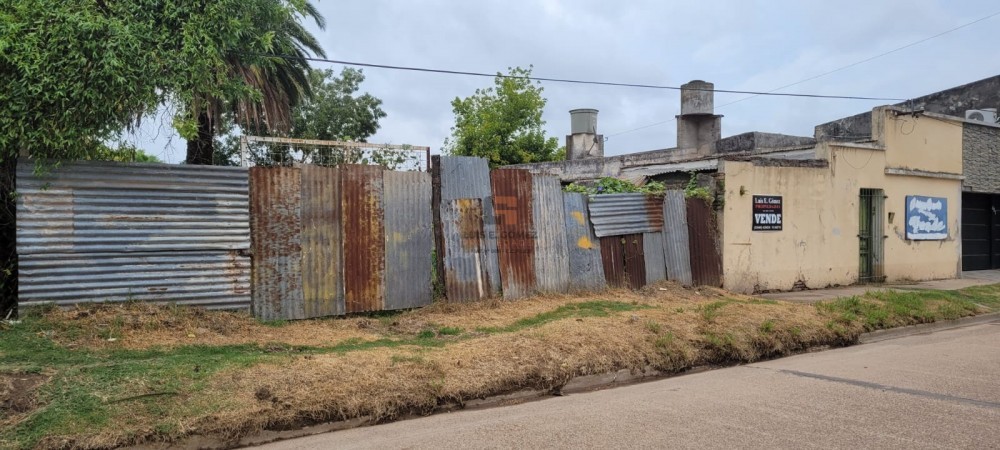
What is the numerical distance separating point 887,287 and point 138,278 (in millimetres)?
16037

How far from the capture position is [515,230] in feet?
35.4

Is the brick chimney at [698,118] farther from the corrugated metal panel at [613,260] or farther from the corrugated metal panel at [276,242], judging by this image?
the corrugated metal panel at [276,242]

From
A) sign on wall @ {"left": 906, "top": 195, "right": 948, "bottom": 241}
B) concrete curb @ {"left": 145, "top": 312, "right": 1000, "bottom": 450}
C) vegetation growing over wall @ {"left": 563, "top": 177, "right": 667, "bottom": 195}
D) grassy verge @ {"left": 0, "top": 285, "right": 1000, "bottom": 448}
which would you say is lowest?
concrete curb @ {"left": 145, "top": 312, "right": 1000, "bottom": 450}

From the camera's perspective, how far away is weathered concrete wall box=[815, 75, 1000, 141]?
62.5 feet

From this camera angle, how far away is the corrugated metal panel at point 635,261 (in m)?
12.2

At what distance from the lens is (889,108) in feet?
54.1

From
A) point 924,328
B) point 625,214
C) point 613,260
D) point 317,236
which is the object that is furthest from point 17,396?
point 924,328

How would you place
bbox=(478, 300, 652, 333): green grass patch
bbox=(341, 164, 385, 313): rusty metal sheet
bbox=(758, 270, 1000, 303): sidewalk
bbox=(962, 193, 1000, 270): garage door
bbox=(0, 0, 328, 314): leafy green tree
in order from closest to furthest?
bbox=(0, 0, 328, 314): leafy green tree → bbox=(478, 300, 652, 333): green grass patch → bbox=(341, 164, 385, 313): rusty metal sheet → bbox=(758, 270, 1000, 303): sidewalk → bbox=(962, 193, 1000, 270): garage door

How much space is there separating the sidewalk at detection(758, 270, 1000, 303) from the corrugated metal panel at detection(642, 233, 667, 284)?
2.57m

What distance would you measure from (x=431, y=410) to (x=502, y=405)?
0.77m

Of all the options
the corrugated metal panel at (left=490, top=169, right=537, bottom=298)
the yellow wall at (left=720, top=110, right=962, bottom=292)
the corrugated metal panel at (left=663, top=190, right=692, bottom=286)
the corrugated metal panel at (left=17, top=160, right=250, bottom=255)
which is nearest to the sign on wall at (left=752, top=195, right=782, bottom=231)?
the yellow wall at (left=720, top=110, right=962, bottom=292)

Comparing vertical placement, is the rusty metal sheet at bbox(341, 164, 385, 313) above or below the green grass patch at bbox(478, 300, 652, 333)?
above

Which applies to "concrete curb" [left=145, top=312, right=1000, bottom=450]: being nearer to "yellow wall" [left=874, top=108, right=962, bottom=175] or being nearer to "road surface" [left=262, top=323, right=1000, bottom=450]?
"road surface" [left=262, top=323, right=1000, bottom=450]

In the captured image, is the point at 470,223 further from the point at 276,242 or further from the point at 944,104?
the point at 944,104
